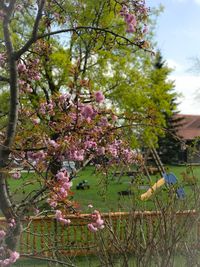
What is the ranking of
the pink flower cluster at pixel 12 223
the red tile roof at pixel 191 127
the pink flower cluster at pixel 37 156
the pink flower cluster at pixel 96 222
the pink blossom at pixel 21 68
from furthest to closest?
the red tile roof at pixel 191 127, the pink blossom at pixel 21 68, the pink flower cluster at pixel 37 156, the pink flower cluster at pixel 96 222, the pink flower cluster at pixel 12 223

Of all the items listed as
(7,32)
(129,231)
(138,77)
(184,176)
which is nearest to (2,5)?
(7,32)

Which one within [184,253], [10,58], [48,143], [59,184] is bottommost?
[184,253]

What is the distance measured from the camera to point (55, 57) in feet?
59.9

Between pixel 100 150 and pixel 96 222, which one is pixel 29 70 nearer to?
pixel 100 150

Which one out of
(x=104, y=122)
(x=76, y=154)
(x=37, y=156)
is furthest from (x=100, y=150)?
(x=37, y=156)

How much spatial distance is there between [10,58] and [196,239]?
192cm

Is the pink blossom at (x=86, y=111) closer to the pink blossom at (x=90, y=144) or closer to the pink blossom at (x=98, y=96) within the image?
the pink blossom at (x=98, y=96)

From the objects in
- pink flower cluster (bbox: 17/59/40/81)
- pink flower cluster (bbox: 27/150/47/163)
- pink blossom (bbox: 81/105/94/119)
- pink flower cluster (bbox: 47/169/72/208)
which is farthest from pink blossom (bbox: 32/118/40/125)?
pink flower cluster (bbox: 47/169/72/208)

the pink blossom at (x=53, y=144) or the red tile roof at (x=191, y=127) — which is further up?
the red tile roof at (x=191, y=127)

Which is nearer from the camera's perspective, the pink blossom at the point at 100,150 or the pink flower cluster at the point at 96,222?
the pink flower cluster at the point at 96,222

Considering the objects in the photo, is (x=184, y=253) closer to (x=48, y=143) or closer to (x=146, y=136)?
(x=48, y=143)

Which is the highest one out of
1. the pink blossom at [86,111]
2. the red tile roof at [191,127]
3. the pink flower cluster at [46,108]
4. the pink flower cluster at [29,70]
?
the red tile roof at [191,127]

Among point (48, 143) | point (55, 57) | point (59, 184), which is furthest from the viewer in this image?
point (55, 57)

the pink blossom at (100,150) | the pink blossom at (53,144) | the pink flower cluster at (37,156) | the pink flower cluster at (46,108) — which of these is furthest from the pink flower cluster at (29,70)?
the pink blossom at (53,144)
